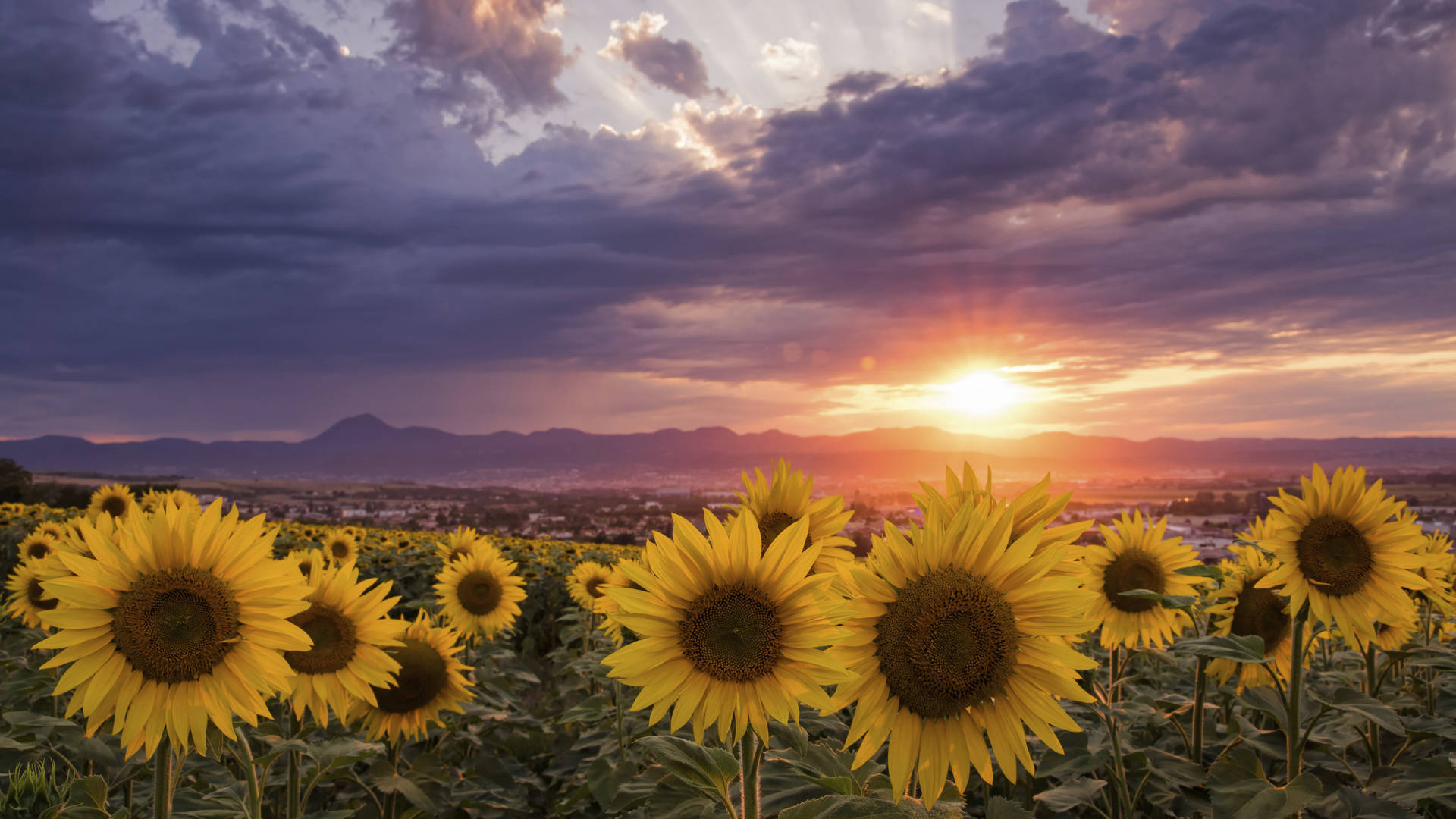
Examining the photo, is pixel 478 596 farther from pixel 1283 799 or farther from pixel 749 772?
pixel 1283 799

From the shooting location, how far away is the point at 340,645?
15.8 ft

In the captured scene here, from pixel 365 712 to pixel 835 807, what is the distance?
471 cm

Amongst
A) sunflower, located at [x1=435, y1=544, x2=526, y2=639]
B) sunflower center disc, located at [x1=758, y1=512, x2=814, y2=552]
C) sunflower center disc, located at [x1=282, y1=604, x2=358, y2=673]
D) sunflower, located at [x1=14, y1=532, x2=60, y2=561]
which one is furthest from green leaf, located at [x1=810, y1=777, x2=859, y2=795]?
sunflower, located at [x1=14, y1=532, x2=60, y2=561]

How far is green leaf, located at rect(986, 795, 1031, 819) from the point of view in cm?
341

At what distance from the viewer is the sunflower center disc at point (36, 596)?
356 inches

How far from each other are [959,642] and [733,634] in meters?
0.80

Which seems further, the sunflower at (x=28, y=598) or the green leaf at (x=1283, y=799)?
the sunflower at (x=28, y=598)

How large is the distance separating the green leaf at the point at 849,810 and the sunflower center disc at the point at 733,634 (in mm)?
467

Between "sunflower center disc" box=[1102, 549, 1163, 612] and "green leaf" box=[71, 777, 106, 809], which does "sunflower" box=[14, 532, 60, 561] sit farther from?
"sunflower center disc" box=[1102, 549, 1163, 612]

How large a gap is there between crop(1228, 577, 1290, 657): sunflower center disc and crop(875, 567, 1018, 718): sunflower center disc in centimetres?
468

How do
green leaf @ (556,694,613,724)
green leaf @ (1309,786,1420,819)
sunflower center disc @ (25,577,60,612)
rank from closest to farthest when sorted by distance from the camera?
green leaf @ (1309,786,1420,819) → green leaf @ (556,694,613,724) → sunflower center disc @ (25,577,60,612)

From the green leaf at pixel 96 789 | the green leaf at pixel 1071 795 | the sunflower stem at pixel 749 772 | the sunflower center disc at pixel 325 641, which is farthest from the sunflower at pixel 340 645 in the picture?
the green leaf at pixel 1071 795

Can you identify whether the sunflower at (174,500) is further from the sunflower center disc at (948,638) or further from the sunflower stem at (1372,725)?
the sunflower stem at (1372,725)

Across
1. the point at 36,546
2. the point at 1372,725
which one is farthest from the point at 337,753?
the point at 36,546
